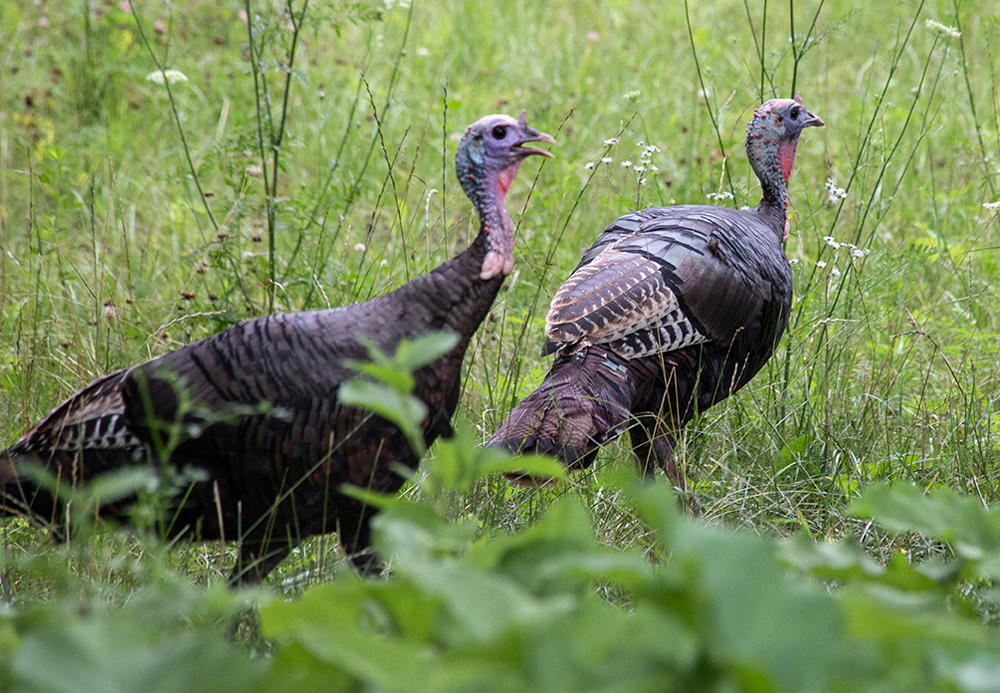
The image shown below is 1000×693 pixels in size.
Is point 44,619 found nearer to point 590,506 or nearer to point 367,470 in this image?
point 367,470

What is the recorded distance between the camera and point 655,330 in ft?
10.9

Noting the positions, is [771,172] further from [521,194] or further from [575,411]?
[521,194]

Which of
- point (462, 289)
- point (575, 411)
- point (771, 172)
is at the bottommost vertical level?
point (575, 411)

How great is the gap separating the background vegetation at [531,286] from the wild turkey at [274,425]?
0.50ft

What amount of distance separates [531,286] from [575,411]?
166cm

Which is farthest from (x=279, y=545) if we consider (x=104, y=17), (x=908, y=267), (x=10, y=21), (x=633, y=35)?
(x=633, y=35)

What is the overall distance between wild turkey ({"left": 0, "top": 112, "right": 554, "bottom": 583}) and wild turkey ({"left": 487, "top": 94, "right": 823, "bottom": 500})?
0.62m

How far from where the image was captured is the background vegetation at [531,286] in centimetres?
115

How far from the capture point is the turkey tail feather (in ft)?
9.84

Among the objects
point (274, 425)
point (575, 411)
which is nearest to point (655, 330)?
point (575, 411)

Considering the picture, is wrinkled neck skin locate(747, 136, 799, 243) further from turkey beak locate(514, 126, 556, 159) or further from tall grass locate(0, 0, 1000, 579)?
turkey beak locate(514, 126, 556, 159)

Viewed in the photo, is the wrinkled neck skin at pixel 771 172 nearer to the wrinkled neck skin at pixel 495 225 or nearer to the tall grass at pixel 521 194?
the tall grass at pixel 521 194

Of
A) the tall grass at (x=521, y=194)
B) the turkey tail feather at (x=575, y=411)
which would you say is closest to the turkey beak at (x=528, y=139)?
the tall grass at (x=521, y=194)

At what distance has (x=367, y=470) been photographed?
2.46 meters
